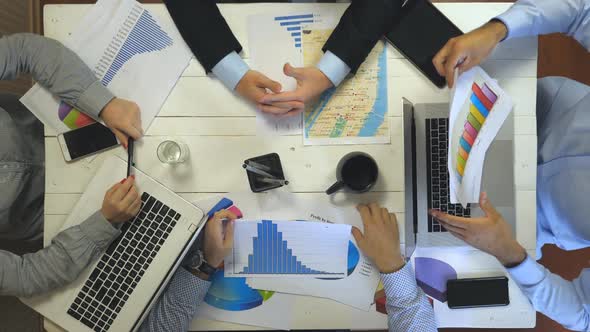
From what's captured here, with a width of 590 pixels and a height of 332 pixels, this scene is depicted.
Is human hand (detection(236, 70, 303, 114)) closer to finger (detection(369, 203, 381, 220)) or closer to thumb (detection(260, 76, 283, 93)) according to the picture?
thumb (detection(260, 76, 283, 93))

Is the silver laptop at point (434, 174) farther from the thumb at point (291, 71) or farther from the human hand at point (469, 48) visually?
the thumb at point (291, 71)

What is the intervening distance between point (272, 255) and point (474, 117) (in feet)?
1.80

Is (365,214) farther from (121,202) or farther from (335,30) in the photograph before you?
(121,202)

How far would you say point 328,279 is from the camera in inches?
36.8

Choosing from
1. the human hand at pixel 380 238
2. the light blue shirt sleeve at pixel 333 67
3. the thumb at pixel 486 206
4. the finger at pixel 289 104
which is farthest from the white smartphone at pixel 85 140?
the thumb at pixel 486 206

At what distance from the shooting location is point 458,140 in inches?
29.9

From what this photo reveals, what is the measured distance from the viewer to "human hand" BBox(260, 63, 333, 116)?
878mm

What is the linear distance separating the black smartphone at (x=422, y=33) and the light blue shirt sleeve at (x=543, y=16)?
0.11 m

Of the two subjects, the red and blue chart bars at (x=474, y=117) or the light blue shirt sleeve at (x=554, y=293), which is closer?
the red and blue chart bars at (x=474, y=117)

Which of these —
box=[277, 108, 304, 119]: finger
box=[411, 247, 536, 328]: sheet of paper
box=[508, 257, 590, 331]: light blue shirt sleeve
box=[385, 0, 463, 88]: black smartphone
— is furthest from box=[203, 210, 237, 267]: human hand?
box=[508, 257, 590, 331]: light blue shirt sleeve

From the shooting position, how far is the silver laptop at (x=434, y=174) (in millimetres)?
914

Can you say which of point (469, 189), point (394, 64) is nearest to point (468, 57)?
point (394, 64)

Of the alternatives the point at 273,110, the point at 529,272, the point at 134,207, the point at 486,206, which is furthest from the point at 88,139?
the point at 529,272

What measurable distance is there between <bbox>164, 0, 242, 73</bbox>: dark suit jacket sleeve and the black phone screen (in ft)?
0.98
